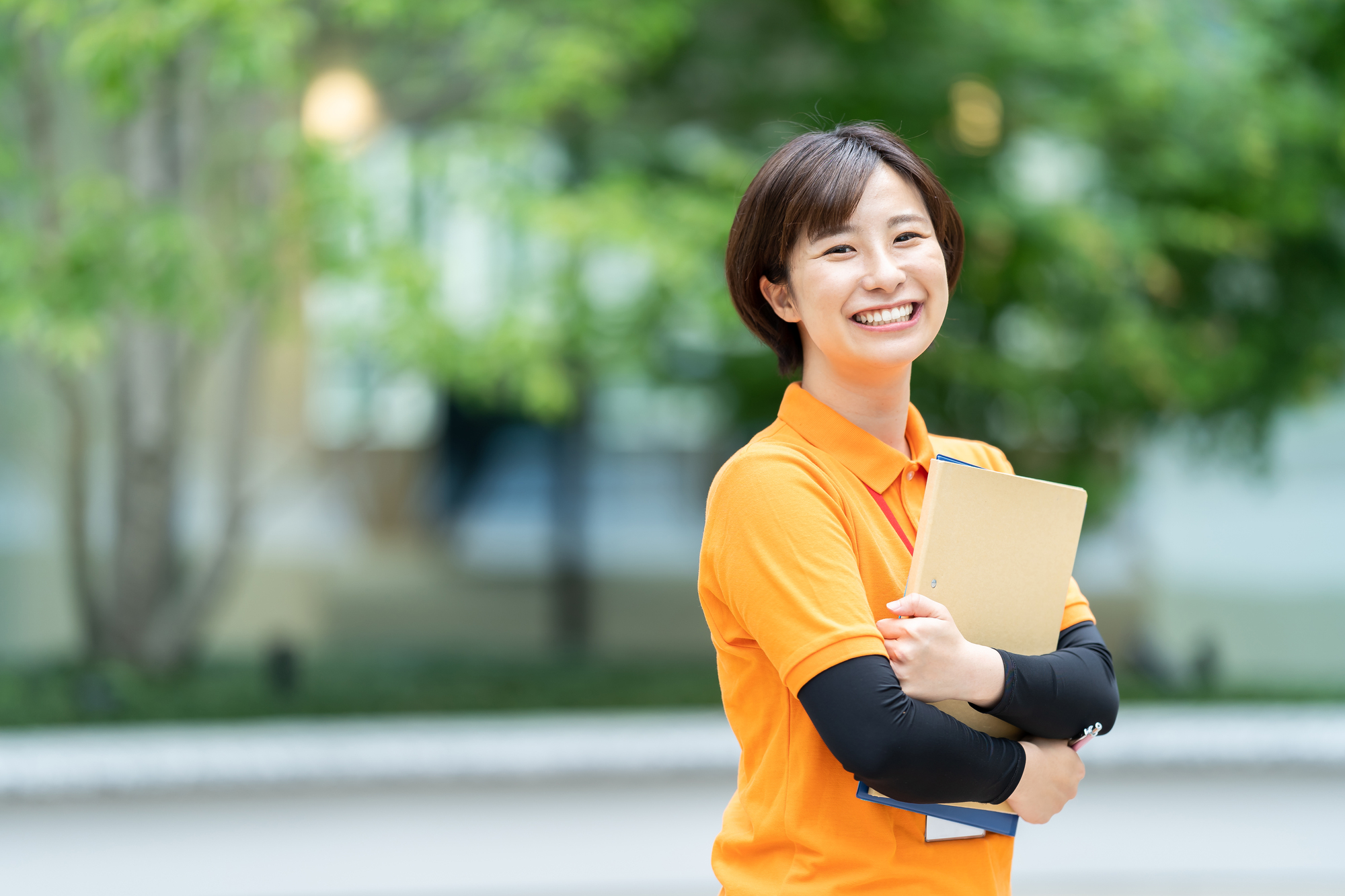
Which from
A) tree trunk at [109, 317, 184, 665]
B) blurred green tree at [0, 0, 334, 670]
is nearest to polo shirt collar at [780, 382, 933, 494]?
blurred green tree at [0, 0, 334, 670]

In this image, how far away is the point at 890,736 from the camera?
110cm

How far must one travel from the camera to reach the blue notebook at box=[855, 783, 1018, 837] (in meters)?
1.18

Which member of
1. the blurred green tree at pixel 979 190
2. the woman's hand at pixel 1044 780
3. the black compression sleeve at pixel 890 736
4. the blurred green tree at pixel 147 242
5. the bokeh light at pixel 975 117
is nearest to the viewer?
the black compression sleeve at pixel 890 736

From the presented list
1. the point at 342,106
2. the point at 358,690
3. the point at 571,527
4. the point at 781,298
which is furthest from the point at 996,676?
the point at 571,527

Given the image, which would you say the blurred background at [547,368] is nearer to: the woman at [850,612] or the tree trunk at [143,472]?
the tree trunk at [143,472]

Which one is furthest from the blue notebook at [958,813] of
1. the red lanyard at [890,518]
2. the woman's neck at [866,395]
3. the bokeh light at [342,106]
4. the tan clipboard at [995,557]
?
the bokeh light at [342,106]

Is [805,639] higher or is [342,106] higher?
[342,106]

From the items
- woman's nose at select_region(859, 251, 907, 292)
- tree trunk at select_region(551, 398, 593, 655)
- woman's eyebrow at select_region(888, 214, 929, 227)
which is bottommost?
tree trunk at select_region(551, 398, 593, 655)

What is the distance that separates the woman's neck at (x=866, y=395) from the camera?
51.5 inches

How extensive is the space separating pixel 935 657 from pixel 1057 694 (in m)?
0.16

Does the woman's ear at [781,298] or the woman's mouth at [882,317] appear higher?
the woman's ear at [781,298]

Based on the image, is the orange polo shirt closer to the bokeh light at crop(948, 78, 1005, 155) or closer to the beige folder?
the beige folder

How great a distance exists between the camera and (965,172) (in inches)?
201

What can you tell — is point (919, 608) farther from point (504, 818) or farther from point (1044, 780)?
point (504, 818)
